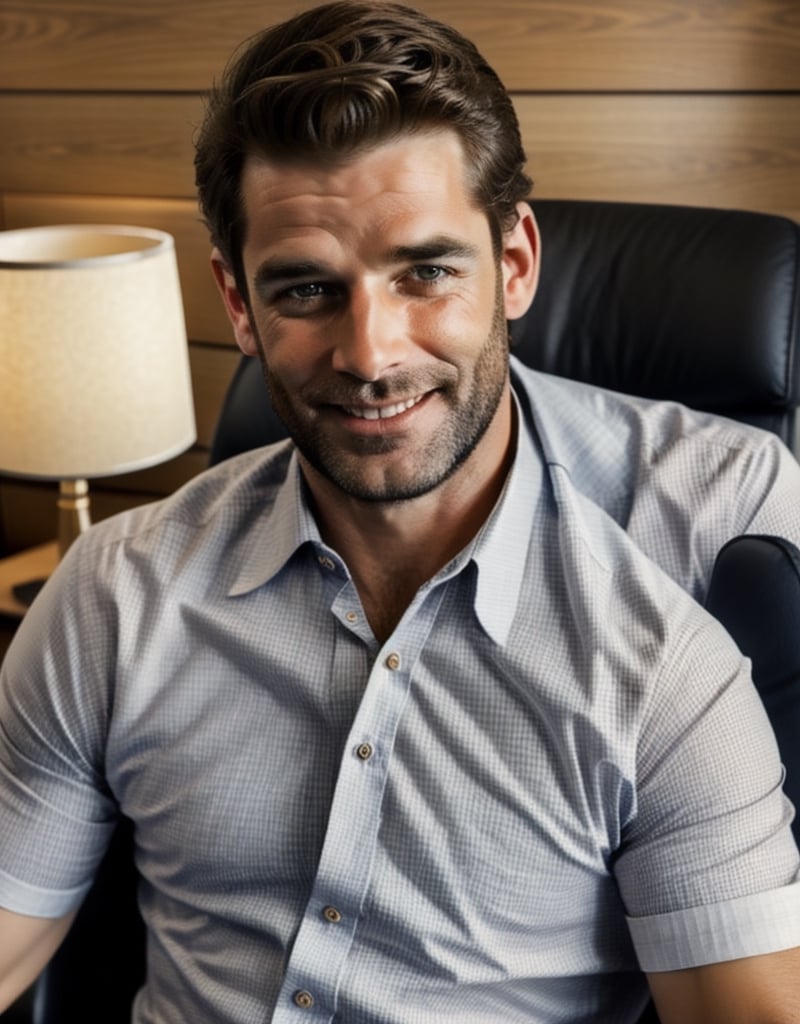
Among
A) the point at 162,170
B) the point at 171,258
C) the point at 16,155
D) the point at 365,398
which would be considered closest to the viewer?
the point at 365,398

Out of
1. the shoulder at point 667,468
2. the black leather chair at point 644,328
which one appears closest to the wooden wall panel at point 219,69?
the black leather chair at point 644,328

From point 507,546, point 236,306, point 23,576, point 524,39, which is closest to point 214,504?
point 236,306

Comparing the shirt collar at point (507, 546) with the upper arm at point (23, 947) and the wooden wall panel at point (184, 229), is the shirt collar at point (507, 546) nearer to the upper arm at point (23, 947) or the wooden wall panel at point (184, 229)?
the upper arm at point (23, 947)

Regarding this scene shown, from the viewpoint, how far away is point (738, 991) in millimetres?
939

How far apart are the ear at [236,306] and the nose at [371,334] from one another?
0.16 meters

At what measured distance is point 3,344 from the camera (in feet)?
5.84

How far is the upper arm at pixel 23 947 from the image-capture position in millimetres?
1182

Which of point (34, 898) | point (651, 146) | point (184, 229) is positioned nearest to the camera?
point (34, 898)

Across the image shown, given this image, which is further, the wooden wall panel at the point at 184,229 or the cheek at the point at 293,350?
the wooden wall panel at the point at 184,229

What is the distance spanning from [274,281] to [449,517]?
0.25m

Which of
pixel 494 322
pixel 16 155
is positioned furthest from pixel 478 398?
pixel 16 155

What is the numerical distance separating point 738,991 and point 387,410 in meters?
0.50

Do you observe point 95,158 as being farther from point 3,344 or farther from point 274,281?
point 274,281

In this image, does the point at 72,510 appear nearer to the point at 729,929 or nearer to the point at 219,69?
the point at 219,69
